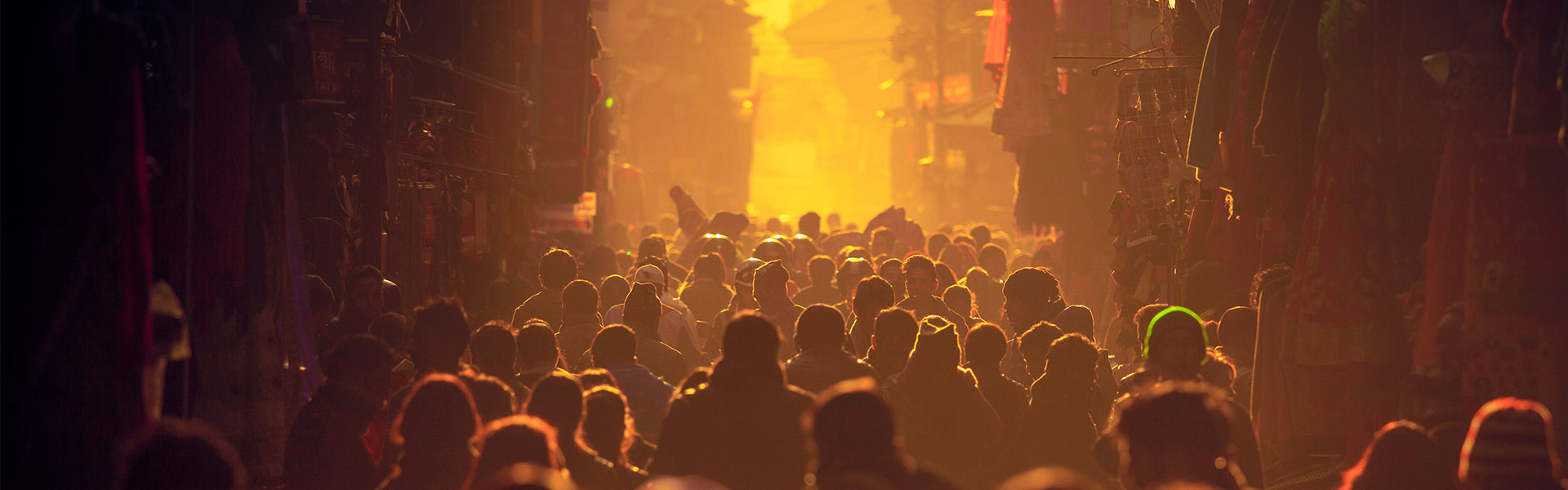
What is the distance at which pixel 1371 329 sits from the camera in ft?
23.9

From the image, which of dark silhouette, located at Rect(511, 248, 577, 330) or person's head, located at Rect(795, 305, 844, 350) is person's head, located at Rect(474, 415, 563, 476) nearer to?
person's head, located at Rect(795, 305, 844, 350)

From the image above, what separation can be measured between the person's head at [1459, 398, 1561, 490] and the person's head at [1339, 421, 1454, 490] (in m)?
0.21

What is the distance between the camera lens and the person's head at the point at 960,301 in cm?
1172

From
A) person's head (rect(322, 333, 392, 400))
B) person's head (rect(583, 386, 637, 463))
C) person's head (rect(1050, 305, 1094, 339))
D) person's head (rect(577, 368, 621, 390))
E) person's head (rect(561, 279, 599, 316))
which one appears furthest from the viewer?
person's head (rect(561, 279, 599, 316))

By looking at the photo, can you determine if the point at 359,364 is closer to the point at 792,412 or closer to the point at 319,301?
the point at 792,412

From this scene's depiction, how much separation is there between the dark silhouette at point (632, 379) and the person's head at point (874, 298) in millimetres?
2195

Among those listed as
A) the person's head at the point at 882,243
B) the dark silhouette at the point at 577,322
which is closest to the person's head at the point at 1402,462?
the dark silhouette at the point at 577,322

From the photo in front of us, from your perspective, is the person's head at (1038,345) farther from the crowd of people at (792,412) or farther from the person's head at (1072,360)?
the person's head at (1072,360)

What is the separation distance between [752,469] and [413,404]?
54.5 inches

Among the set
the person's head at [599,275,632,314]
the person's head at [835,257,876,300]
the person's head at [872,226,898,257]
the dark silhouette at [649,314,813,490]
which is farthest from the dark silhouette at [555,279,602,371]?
the person's head at [872,226,898,257]

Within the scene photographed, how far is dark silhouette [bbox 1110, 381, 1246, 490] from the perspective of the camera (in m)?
4.39

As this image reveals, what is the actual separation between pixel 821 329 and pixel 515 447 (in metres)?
2.98

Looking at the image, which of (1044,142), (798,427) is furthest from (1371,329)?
(1044,142)

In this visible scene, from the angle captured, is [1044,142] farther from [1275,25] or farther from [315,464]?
[315,464]
